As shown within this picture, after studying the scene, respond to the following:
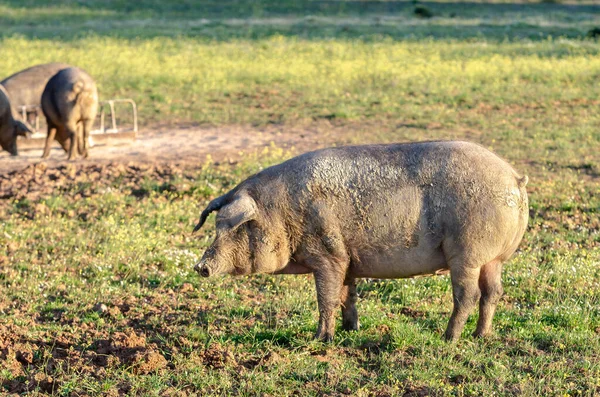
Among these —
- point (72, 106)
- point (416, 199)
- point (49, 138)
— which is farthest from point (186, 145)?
point (416, 199)

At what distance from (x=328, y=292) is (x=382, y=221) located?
2.25 feet

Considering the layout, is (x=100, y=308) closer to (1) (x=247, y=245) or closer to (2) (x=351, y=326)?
(1) (x=247, y=245)

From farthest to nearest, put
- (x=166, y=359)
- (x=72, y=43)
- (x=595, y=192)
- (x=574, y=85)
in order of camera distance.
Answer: (x=72, y=43) < (x=574, y=85) < (x=595, y=192) < (x=166, y=359)

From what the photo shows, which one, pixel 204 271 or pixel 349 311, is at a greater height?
pixel 204 271

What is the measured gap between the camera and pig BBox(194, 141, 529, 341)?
7.02 meters

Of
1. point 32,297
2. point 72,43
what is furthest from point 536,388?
point 72,43

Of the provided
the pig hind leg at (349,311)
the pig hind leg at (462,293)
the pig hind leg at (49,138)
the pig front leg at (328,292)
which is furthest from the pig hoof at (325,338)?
the pig hind leg at (49,138)

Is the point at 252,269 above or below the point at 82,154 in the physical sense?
above

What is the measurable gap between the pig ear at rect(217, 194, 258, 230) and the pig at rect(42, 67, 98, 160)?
9.25 metres

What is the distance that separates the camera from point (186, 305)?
8398mm

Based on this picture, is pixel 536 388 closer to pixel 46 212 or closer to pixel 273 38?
pixel 46 212

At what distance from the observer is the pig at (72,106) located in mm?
15750

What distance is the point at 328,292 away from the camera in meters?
7.20

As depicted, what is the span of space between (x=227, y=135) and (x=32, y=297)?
9085 mm
